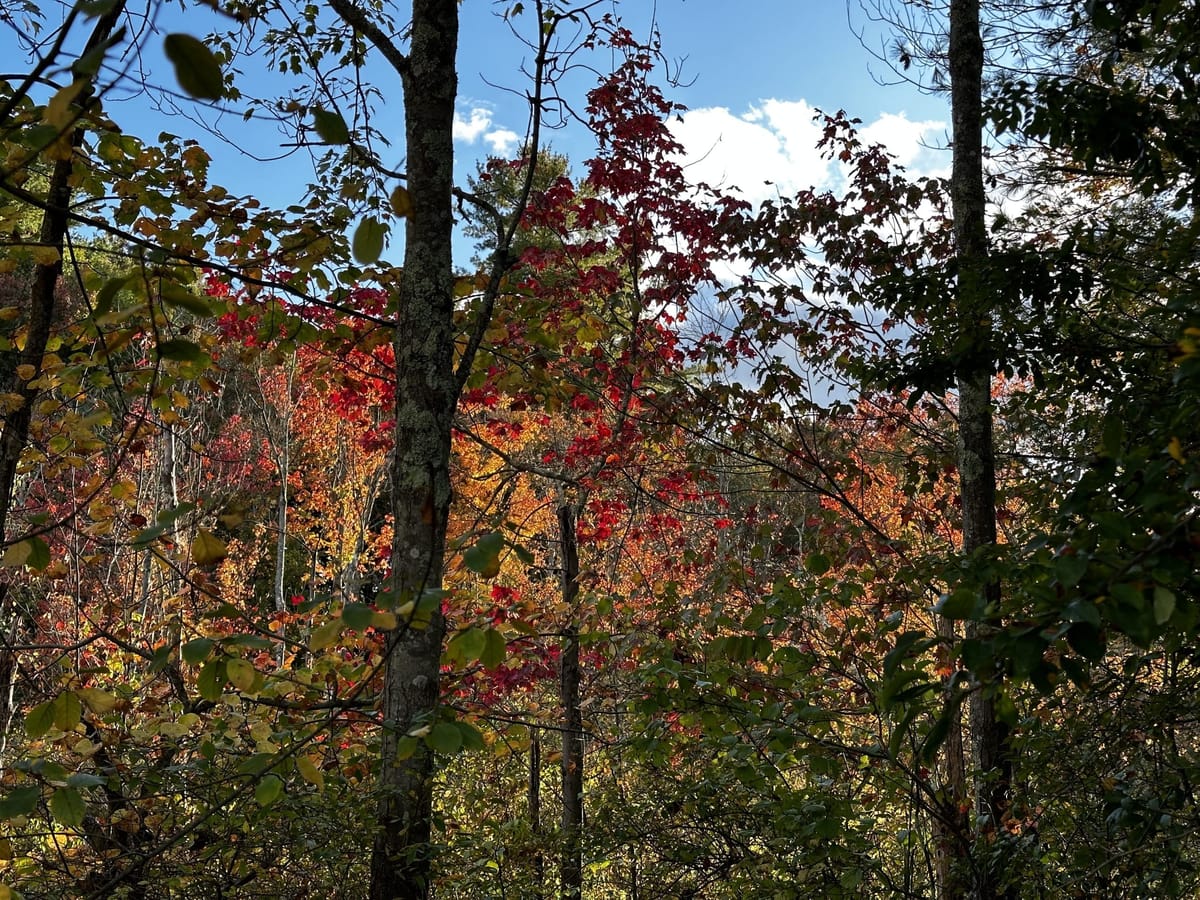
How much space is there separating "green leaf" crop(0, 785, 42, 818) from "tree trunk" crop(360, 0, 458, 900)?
1.36 metres

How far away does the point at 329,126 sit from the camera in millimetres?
1053

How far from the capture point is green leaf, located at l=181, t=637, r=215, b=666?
139 centimetres

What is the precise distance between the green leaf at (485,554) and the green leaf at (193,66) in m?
0.73

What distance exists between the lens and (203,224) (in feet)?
12.1

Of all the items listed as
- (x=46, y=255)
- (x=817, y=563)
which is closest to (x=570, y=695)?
(x=817, y=563)

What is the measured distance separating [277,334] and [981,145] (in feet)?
13.4

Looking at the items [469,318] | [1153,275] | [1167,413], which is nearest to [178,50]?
[1167,413]

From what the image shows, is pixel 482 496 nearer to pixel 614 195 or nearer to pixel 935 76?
pixel 614 195

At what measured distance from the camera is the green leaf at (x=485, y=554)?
1.28 metres

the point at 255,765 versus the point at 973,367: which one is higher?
the point at 973,367

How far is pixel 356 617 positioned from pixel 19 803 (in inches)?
24.1

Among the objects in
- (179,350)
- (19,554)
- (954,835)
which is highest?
(179,350)

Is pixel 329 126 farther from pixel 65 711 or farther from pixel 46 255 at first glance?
pixel 46 255

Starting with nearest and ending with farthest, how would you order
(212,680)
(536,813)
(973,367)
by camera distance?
(212,680)
(973,367)
(536,813)
